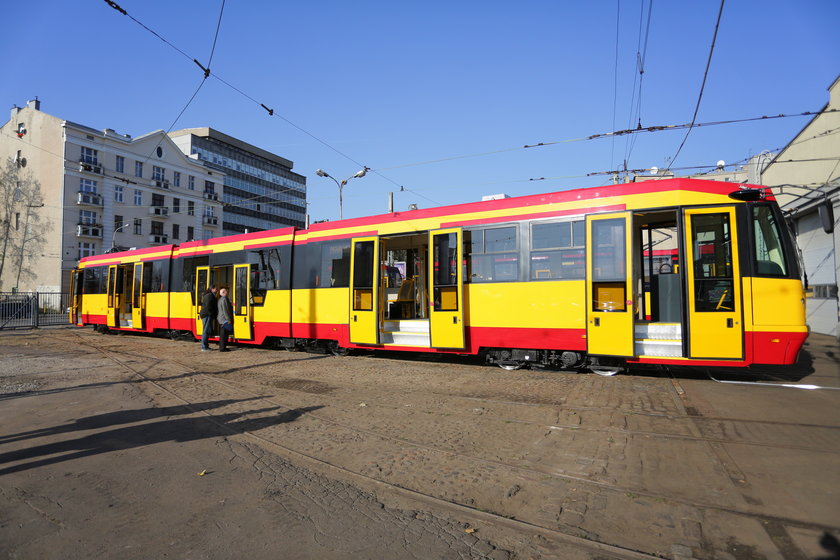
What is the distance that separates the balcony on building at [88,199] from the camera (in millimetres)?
42406

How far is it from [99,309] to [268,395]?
57.3 feet

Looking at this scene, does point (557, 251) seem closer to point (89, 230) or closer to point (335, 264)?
point (335, 264)

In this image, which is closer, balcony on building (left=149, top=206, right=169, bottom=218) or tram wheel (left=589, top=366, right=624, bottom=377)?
tram wheel (left=589, top=366, right=624, bottom=377)

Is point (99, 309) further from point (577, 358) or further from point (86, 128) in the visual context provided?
point (86, 128)

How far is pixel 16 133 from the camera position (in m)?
43.7

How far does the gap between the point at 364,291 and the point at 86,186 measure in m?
45.8

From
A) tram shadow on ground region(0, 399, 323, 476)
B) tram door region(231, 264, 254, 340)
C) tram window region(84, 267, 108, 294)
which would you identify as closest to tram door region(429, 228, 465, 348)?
tram shadow on ground region(0, 399, 323, 476)

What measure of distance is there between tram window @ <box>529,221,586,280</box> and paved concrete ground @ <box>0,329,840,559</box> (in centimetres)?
213

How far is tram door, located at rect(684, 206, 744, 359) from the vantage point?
7438mm

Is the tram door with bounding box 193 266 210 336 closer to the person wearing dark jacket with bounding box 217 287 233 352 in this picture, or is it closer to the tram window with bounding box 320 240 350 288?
Answer: the person wearing dark jacket with bounding box 217 287 233 352

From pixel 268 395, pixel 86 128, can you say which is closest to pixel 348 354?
pixel 268 395

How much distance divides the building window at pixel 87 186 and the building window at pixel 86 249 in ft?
16.6

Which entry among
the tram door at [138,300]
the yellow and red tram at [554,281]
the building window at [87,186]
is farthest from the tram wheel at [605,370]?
the building window at [87,186]

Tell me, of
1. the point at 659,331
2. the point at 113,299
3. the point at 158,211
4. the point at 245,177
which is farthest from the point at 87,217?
the point at 659,331
